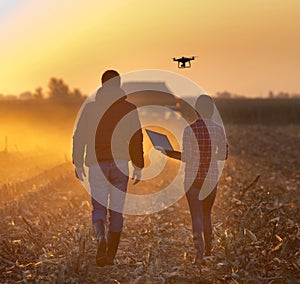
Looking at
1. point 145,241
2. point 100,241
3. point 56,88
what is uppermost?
point 56,88

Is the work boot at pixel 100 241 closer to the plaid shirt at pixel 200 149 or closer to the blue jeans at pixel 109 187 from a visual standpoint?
the blue jeans at pixel 109 187

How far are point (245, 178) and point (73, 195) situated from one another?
205 inches

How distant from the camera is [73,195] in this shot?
10211mm

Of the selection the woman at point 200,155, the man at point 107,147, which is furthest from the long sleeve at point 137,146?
the woman at point 200,155

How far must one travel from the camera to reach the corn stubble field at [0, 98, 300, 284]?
5.54m

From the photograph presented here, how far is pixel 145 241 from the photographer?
701 centimetres

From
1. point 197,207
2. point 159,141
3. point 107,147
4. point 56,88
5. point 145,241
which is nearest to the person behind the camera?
point 107,147

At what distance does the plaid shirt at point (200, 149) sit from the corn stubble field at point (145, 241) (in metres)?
0.82

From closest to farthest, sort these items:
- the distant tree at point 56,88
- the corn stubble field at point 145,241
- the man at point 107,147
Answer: the corn stubble field at point 145,241 → the man at point 107,147 → the distant tree at point 56,88

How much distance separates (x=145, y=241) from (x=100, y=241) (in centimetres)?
135

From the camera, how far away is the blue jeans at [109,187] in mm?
5727

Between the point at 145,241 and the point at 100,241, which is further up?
the point at 100,241

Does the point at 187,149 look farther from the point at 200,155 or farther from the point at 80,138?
the point at 80,138

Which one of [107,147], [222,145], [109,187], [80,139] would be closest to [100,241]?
[109,187]
